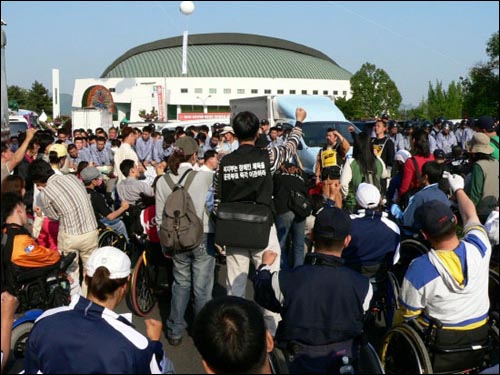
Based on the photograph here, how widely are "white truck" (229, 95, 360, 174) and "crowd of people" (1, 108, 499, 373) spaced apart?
5099mm

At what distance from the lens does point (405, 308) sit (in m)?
3.21

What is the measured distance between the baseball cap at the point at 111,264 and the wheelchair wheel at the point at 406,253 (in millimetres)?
2871

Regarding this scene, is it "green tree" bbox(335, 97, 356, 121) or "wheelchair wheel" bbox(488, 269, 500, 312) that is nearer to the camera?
"wheelchair wheel" bbox(488, 269, 500, 312)

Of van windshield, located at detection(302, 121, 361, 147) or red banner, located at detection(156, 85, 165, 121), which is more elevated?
red banner, located at detection(156, 85, 165, 121)

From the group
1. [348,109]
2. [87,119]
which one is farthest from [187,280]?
[348,109]

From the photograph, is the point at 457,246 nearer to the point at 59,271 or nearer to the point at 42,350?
the point at 42,350

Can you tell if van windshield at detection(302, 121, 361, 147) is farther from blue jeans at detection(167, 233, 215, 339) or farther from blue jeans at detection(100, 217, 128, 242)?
blue jeans at detection(167, 233, 215, 339)

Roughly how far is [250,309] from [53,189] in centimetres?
333

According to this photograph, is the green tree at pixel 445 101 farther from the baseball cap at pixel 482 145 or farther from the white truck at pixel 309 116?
the baseball cap at pixel 482 145

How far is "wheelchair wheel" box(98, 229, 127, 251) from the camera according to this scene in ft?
20.5

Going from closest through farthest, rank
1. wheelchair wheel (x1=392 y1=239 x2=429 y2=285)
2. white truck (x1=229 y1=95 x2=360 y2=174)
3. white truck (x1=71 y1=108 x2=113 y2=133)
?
wheelchair wheel (x1=392 y1=239 x2=429 y2=285) → white truck (x1=229 y1=95 x2=360 y2=174) → white truck (x1=71 y1=108 x2=113 y2=133)

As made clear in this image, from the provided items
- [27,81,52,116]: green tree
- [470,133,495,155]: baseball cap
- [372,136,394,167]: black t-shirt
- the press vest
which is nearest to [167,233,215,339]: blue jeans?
the press vest

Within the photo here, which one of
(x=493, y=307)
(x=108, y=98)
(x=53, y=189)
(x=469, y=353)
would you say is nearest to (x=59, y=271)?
(x=53, y=189)

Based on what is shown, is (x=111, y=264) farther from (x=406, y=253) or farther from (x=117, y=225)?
(x=117, y=225)
